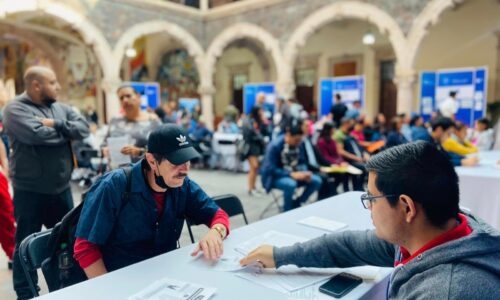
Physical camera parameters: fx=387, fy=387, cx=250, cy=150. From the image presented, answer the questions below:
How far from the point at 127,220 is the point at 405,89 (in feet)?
31.2

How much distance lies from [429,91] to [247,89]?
19.2ft

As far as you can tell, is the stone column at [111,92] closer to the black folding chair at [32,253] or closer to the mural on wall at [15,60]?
the mural on wall at [15,60]

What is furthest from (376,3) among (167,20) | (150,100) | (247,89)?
(150,100)

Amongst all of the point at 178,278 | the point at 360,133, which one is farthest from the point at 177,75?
the point at 178,278

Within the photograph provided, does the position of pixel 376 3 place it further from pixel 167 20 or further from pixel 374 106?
pixel 167 20

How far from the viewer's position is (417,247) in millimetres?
1149

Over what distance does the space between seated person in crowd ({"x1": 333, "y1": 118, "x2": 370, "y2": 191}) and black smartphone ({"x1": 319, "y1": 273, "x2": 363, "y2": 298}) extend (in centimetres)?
465

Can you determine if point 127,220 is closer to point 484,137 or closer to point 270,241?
point 270,241

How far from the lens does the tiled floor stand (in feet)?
9.68

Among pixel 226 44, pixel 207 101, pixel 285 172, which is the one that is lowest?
pixel 285 172

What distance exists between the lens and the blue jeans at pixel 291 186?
477cm

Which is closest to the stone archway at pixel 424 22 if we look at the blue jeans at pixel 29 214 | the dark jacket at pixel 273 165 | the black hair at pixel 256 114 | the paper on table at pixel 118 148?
the black hair at pixel 256 114

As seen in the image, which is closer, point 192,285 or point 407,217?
point 407,217

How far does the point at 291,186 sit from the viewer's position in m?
4.74
